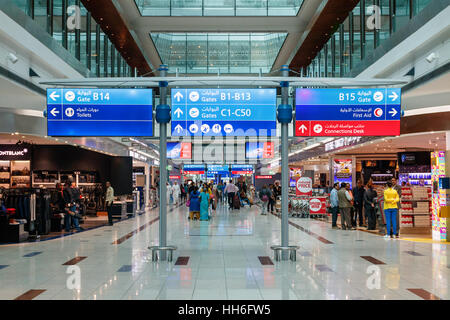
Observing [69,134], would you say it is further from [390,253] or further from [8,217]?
[390,253]

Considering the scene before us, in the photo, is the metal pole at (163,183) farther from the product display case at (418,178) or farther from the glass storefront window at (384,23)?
the product display case at (418,178)

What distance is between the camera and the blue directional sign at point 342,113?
8984 millimetres

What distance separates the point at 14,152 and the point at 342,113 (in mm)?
13246

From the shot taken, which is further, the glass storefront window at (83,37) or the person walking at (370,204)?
the glass storefront window at (83,37)

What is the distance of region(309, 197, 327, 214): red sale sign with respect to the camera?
19.6m

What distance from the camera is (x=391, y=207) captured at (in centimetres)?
1264

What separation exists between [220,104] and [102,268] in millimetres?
3649

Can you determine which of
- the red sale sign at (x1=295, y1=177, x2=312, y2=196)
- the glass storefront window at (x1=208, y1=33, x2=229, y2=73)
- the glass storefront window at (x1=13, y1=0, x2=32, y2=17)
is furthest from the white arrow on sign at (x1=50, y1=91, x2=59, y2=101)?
the glass storefront window at (x1=208, y1=33, x2=229, y2=73)

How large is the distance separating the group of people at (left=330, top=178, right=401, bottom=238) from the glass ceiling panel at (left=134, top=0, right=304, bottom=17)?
27.8 ft

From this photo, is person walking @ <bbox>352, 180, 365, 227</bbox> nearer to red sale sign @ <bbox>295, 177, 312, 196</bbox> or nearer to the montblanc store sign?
red sale sign @ <bbox>295, 177, 312, 196</bbox>

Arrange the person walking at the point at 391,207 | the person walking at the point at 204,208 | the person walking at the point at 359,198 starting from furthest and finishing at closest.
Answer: the person walking at the point at 204,208
the person walking at the point at 359,198
the person walking at the point at 391,207

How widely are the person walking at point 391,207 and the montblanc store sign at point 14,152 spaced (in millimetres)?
12820

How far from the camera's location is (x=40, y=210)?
13.1 m

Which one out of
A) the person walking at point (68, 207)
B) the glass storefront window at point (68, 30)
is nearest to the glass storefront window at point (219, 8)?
the glass storefront window at point (68, 30)
